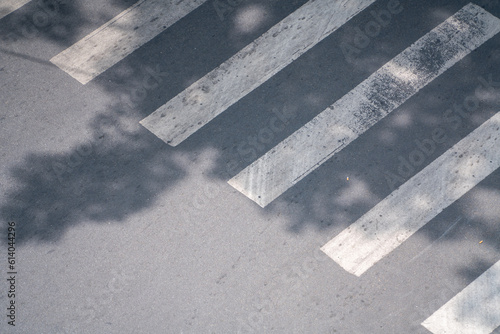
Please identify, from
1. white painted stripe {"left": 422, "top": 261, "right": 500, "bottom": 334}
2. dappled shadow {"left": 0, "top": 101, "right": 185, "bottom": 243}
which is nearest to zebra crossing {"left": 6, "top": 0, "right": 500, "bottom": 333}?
white painted stripe {"left": 422, "top": 261, "right": 500, "bottom": 334}

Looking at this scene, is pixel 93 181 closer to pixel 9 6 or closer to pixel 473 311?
pixel 9 6

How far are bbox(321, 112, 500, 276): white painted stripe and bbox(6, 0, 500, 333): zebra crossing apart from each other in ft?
0.04

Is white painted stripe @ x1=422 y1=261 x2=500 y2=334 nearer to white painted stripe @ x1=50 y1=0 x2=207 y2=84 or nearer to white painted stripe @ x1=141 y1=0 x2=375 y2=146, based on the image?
white painted stripe @ x1=141 y1=0 x2=375 y2=146

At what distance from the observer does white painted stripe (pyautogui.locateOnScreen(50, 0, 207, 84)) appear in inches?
213

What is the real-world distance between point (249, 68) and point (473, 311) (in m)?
3.75

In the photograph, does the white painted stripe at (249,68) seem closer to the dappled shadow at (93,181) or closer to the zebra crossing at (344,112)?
the zebra crossing at (344,112)

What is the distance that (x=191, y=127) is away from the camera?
518 cm

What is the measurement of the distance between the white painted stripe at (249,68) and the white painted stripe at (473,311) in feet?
10.9

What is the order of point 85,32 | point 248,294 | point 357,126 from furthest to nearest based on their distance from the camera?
1. point 85,32
2. point 357,126
3. point 248,294

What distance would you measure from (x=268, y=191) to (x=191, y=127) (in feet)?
3.91

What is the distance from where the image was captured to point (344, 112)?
5.20m

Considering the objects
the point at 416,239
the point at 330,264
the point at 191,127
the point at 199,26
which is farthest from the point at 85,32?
the point at 416,239

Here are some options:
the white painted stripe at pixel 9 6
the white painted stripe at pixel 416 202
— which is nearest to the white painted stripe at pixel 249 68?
the white painted stripe at pixel 416 202

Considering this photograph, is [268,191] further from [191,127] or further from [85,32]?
[85,32]
